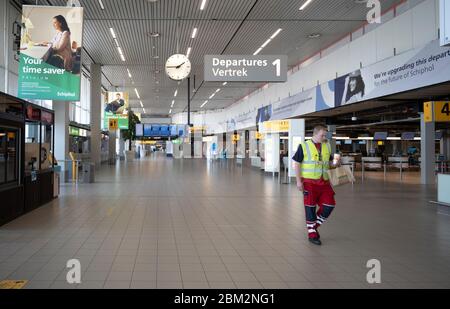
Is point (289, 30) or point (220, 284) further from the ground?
point (289, 30)

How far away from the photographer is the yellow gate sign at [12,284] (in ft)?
13.6

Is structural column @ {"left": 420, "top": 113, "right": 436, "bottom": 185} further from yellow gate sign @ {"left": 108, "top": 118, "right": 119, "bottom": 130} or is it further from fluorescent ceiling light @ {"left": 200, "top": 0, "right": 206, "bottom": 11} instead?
yellow gate sign @ {"left": 108, "top": 118, "right": 119, "bottom": 130}

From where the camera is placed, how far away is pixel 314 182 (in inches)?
247

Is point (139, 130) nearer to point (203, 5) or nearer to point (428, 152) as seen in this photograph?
point (203, 5)

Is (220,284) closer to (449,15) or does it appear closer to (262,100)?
(449,15)

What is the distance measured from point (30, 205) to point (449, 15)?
27.8 feet

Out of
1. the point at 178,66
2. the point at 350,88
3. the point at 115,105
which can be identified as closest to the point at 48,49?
the point at 178,66

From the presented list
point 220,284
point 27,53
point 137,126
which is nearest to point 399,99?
point 27,53

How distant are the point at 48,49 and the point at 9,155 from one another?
294 cm

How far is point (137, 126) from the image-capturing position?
45250 millimetres

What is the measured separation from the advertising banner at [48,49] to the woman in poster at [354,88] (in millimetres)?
Answer: 9888

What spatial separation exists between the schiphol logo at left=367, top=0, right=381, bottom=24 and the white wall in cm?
25
